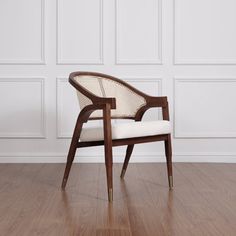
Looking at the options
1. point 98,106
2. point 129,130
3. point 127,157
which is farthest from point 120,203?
point 127,157

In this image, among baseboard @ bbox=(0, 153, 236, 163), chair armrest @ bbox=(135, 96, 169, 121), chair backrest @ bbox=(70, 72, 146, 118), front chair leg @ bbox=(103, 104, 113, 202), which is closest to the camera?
front chair leg @ bbox=(103, 104, 113, 202)

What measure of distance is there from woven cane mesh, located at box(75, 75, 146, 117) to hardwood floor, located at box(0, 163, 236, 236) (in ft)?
1.58

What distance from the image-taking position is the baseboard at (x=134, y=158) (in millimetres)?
3934

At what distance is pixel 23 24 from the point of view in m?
3.95

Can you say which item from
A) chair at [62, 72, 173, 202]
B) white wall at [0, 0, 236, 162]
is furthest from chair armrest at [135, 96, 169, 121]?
white wall at [0, 0, 236, 162]

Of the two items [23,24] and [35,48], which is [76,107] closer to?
[35,48]

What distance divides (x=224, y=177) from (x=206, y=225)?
1.40m

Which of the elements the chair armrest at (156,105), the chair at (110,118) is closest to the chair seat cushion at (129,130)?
the chair at (110,118)

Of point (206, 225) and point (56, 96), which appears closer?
point (206, 225)

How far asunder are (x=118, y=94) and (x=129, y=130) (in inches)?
25.7

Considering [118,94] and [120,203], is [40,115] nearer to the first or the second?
[118,94]

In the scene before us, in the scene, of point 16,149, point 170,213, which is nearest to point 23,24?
point 16,149

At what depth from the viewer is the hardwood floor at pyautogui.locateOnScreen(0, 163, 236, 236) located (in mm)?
1727

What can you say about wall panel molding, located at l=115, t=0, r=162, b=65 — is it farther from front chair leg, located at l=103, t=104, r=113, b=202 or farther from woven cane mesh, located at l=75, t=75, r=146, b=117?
front chair leg, located at l=103, t=104, r=113, b=202
